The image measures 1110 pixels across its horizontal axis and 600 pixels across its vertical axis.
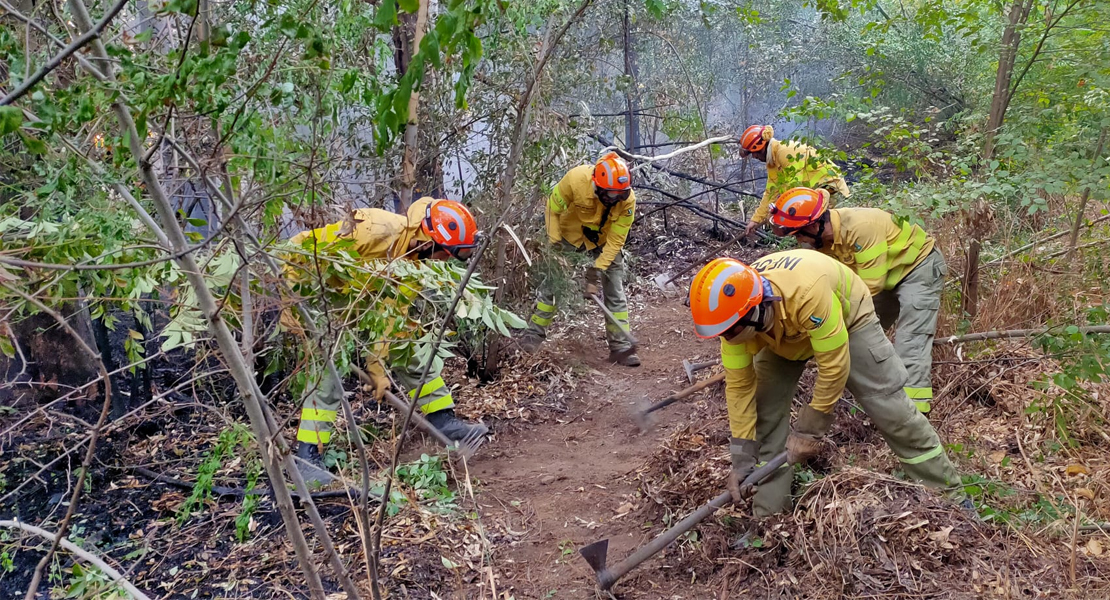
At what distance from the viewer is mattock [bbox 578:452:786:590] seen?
3585 millimetres

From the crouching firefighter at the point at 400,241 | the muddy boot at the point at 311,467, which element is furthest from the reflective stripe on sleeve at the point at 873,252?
the muddy boot at the point at 311,467

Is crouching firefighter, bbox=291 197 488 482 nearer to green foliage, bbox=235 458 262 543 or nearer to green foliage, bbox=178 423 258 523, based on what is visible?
green foliage, bbox=235 458 262 543

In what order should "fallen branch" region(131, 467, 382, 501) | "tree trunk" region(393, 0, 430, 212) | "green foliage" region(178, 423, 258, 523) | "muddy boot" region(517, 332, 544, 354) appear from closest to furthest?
"green foliage" region(178, 423, 258, 523), "fallen branch" region(131, 467, 382, 501), "tree trunk" region(393, 0, 430, 212), "muddy boot" region(517, 332, 544, 354)

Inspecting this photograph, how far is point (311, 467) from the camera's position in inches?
179

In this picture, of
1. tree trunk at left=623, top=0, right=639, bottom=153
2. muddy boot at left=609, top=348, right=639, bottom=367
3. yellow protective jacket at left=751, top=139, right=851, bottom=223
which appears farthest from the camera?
tree trunk at left=623, top=0, right=639, bottom=153

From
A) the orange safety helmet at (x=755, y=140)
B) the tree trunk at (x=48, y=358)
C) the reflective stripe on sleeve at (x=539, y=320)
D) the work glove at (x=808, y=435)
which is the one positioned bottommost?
the reflective stripe on sleeve at (x=539, y=320)

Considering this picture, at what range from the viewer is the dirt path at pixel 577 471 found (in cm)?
406

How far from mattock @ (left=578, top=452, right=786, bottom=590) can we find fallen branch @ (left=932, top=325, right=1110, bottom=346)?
6.05ft

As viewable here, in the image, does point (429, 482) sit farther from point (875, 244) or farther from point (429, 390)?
point (875, 244)

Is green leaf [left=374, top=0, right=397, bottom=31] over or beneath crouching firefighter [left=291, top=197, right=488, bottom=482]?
over

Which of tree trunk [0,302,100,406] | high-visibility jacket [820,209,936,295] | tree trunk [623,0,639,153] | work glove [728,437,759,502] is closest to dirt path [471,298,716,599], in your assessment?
work glove [728,437,759,502]

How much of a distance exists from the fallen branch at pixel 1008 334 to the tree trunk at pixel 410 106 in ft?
13.7

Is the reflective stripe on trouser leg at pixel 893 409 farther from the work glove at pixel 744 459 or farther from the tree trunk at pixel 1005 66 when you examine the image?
the tree trunk at pixel 1005 66


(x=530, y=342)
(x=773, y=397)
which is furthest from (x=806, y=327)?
(x=530, y=342)
